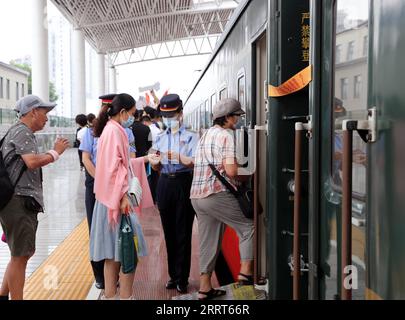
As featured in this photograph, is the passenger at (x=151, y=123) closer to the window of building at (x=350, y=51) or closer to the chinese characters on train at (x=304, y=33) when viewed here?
the chinese characters on train at (x=304, y=33)

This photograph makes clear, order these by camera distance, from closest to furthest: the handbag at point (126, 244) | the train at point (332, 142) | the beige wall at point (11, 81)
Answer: the train at point (332, 142)
the handbag at point (126, 244)
the beige wall at point (11, 81)

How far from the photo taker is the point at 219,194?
3955mm

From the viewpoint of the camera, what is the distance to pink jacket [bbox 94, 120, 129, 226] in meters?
3.63

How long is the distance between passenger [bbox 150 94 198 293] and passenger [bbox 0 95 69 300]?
115cm

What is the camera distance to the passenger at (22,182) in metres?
3.57

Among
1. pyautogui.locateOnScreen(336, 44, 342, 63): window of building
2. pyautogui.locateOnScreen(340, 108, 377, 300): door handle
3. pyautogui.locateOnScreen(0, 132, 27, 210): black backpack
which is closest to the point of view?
pyautogui.locateOnScreen(340, 108, 377, 300): door handle

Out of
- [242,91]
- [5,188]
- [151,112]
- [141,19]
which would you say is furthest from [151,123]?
[141,19]

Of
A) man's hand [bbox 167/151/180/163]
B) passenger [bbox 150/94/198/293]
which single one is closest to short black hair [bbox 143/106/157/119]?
passenger [bbox 150/94/198/293]

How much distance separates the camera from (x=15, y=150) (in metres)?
3.56

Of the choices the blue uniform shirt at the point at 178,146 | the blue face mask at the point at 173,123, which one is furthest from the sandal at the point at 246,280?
the blue face mask at the point at 173,123

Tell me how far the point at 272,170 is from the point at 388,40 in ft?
5.25

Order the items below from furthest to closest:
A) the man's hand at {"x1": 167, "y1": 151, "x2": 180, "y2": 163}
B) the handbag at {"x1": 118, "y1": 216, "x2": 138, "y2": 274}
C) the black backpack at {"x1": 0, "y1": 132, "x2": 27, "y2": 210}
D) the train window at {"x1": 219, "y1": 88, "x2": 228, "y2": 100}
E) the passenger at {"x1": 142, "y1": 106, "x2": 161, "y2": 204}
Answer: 1. the passenger at {"x1": 142, "y1": 106, "x2": 161, "y2": 204}
2. the train window at {"x1": 219, "y1": 88, "x2": 228, "y2": 100}
3. the man's hand at {"x1": 167, "y1": 151, "x2": 180, "y2": 163}
4. the handbag at {"x1": 118, "y1": 216, "x2": 138, "y2": 274}
5. the black backpack at {"x1": 0, "y1": 132, "x2": 27, "y2": 210}

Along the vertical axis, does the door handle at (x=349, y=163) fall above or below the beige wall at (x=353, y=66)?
below

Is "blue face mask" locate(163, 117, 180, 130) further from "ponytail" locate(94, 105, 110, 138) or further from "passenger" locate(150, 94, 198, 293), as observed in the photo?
"ponytail" locate(94, 105, 110, 138)
